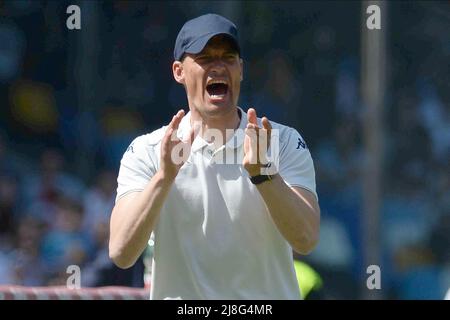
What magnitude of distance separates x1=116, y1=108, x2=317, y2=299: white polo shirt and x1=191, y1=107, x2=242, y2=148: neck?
117mm

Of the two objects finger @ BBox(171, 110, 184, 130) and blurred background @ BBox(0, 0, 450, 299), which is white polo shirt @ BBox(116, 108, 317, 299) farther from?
blurred background @ BBox(0, 0, 450, 299)

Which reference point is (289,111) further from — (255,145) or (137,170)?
(255,145)

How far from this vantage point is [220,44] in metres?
4.27

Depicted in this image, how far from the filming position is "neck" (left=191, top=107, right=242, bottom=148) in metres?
4.31

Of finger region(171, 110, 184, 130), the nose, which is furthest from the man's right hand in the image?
the nose

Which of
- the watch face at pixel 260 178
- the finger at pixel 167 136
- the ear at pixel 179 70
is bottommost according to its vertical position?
the watch face at pixel 260 178

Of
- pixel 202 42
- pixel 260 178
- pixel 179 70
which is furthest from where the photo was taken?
pixel 179 70

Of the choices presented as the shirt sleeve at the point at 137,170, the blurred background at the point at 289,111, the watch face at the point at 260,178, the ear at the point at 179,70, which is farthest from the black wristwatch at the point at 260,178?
the blurred background at the point at 289,111

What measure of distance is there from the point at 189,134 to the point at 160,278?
0.47 meters

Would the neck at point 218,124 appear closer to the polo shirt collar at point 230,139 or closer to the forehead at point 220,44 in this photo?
the polo shirt collar at point 230,139

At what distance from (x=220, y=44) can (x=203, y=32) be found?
68 mm

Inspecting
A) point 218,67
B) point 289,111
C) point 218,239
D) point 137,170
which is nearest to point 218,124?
point 218,67

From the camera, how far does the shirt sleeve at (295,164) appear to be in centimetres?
425

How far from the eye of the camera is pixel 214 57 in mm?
4309
